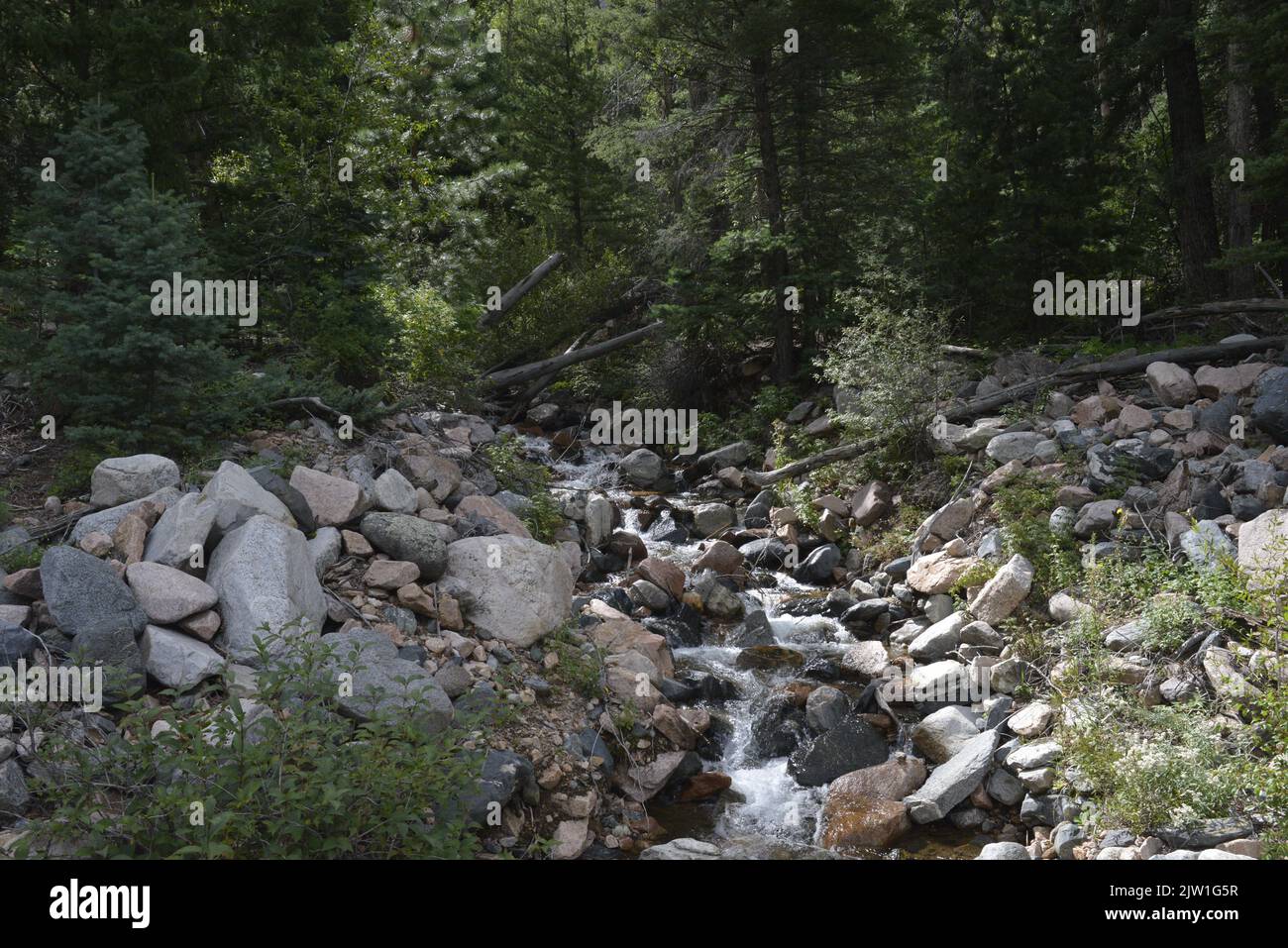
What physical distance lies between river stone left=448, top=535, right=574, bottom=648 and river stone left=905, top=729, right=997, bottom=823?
3093mm

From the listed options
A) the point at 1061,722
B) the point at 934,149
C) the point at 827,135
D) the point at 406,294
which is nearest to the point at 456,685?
the point at 1061,722

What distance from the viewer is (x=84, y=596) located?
540 centimetres

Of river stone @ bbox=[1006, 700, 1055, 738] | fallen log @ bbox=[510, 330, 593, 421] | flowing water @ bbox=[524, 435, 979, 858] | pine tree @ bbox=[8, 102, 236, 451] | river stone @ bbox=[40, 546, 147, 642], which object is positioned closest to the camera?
river stone @ bbox=[40, 546, 147, 642]

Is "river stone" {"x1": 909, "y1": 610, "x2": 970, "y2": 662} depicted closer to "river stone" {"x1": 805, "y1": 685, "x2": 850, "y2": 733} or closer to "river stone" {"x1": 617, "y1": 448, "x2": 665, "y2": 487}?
"river stone" {"x1": 805, "y1": 685, "x2": 850, "y2": 733}

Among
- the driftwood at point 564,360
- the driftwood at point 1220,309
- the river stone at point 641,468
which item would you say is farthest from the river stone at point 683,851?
the driftwood at point 564,360

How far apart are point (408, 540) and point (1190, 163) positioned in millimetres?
11689

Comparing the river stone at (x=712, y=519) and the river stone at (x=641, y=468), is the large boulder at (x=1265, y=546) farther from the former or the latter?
the river stone at (x=641, y=468)

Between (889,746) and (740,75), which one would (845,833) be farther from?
(740,75)

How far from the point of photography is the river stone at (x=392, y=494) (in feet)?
25.5

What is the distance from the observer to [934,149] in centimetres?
1559

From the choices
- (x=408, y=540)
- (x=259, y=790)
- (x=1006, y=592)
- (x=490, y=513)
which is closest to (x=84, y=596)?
(x=259, y=790)

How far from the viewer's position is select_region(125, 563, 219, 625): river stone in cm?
563

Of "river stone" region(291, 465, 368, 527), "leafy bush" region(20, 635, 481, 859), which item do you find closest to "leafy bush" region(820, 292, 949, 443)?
"river stone" region(291, 465, 368, 527)

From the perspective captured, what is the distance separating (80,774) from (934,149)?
49.9ft
